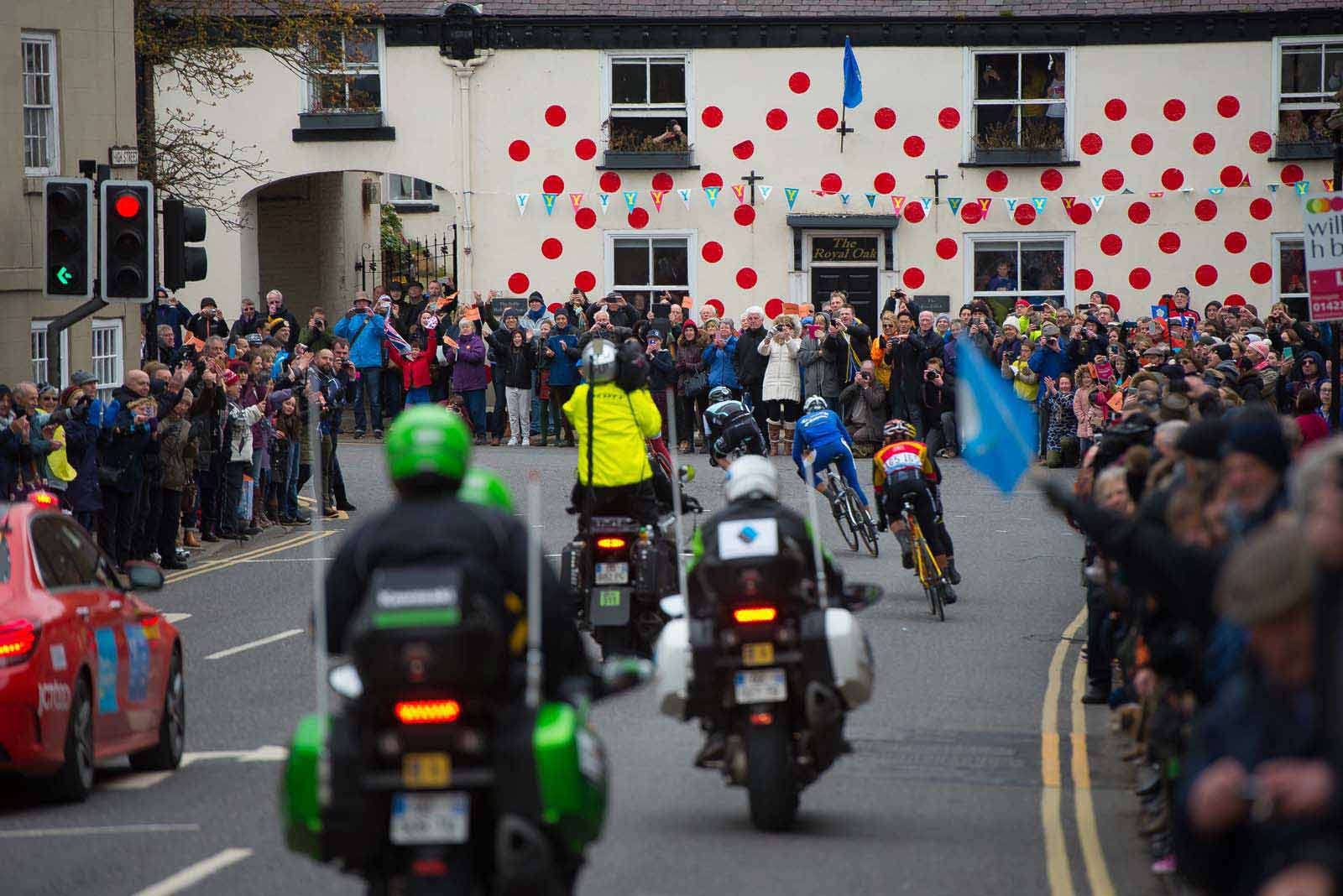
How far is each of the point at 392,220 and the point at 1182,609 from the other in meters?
42.4

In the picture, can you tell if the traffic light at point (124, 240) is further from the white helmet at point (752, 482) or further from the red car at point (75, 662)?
the white helmet at point (752, 482)

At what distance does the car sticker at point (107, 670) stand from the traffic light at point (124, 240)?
25.0 feet

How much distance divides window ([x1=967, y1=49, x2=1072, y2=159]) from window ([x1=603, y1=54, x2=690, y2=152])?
16.7 feet

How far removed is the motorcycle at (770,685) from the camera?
29.4 feet

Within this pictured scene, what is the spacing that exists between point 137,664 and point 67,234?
24.7 feet

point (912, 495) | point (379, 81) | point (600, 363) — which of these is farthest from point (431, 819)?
point (379, 81)

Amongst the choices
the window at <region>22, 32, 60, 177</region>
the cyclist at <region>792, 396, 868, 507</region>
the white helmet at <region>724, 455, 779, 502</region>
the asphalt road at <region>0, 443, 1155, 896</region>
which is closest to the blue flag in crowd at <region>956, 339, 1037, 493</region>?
the white helmet at <region>724, 455, 779, 502</region>

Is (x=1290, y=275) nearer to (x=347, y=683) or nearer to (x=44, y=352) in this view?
(x=44, y=352)

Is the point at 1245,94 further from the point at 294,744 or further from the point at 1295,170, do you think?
the point at 294,744

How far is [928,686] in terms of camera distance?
13305mm

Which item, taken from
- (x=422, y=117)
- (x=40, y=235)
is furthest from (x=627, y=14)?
(x=40, y=235)

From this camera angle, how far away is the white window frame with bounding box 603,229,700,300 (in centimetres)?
3488

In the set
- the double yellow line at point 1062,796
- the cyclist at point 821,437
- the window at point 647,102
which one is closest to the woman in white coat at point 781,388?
the window at point 647,102

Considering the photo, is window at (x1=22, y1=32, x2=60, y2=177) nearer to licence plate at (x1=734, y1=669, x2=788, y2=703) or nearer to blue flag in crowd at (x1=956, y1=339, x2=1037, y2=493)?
licence plate at (x1=734, y1=669, x2=788, y2=703)
